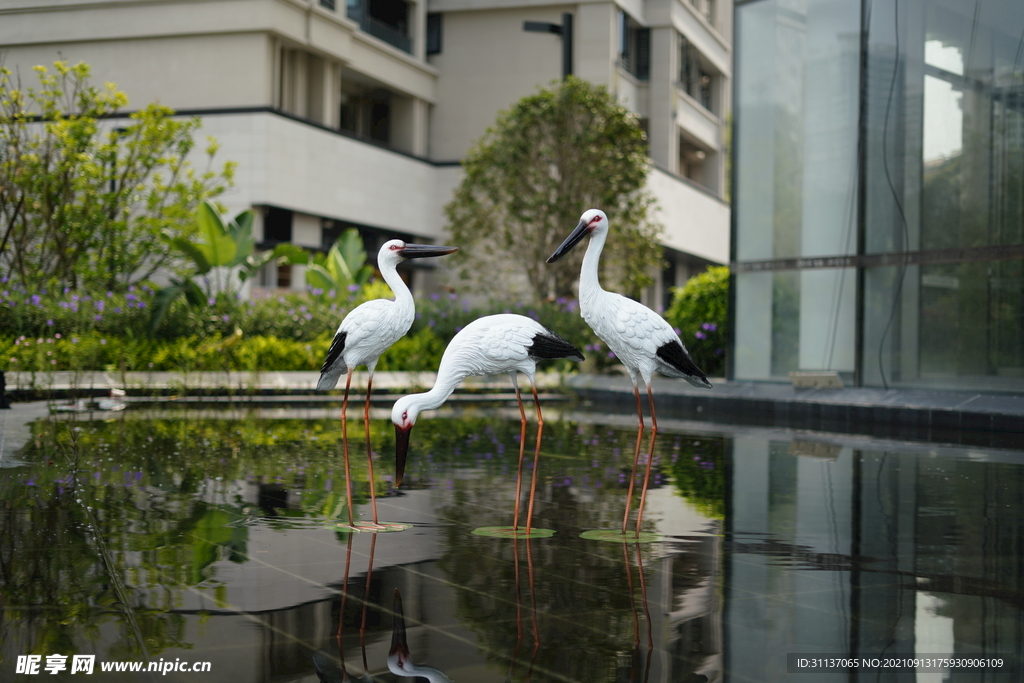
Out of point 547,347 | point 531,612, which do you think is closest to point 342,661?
point 531,612

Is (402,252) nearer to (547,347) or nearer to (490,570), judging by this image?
(547,347)

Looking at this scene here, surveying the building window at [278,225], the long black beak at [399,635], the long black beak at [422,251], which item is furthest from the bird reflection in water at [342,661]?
the building window at [278,225]

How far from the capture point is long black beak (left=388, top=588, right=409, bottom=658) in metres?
3.47

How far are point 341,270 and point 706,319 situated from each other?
318 inches

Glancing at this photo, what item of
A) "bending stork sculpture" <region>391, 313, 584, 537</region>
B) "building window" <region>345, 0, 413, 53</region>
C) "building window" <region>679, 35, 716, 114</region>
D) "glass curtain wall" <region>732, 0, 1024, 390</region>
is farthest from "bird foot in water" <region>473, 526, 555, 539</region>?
"building window" <region>679, 35, 716, 114</region>

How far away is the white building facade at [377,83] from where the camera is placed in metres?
26.6

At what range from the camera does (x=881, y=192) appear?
618 inches

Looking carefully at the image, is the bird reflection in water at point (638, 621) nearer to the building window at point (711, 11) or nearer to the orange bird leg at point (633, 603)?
A: the orange bird leg at point (633, 603)

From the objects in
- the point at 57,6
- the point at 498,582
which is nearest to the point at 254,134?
the point at 57,6

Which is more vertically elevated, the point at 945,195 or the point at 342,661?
the point at 945,195

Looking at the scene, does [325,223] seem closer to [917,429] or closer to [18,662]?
[917,429]

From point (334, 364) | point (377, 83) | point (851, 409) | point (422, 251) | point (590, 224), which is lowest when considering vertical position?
point (851, 409)

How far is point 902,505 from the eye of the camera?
6.83 metres

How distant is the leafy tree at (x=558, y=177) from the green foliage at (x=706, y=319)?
2289 millimetres
